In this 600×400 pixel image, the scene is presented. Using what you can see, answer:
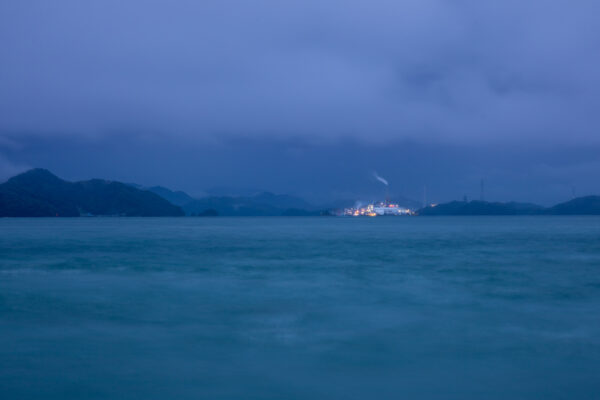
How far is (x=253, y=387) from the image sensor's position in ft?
28.3

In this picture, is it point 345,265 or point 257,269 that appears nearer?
point 257,269

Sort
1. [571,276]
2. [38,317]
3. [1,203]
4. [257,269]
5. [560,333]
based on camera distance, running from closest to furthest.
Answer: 1. [560,333]
2. [38,317]
3. [571,276]
4. [257,269]
5. [1,203]

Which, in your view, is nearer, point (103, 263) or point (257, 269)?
point (257, 269)

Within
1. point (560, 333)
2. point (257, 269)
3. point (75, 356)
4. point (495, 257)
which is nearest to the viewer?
point (75, 356)

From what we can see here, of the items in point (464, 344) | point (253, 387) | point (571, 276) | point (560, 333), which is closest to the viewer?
point (253, 387)

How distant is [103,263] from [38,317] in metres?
17.5

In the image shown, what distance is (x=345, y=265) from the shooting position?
30.2 m

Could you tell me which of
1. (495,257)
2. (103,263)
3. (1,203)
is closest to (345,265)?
(495,257)

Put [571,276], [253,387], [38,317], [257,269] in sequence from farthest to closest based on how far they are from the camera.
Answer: [257,269]
[571,276]
[38,317]
[253,387]

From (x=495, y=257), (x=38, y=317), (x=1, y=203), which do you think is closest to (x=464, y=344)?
(x=38, y=317)

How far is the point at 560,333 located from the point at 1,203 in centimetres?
22824

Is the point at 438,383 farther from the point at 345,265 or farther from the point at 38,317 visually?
the point at 345,265

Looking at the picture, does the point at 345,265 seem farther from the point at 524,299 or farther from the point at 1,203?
the point at 1,203

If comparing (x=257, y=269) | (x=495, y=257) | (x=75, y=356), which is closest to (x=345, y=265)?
(x=257, y=269)
